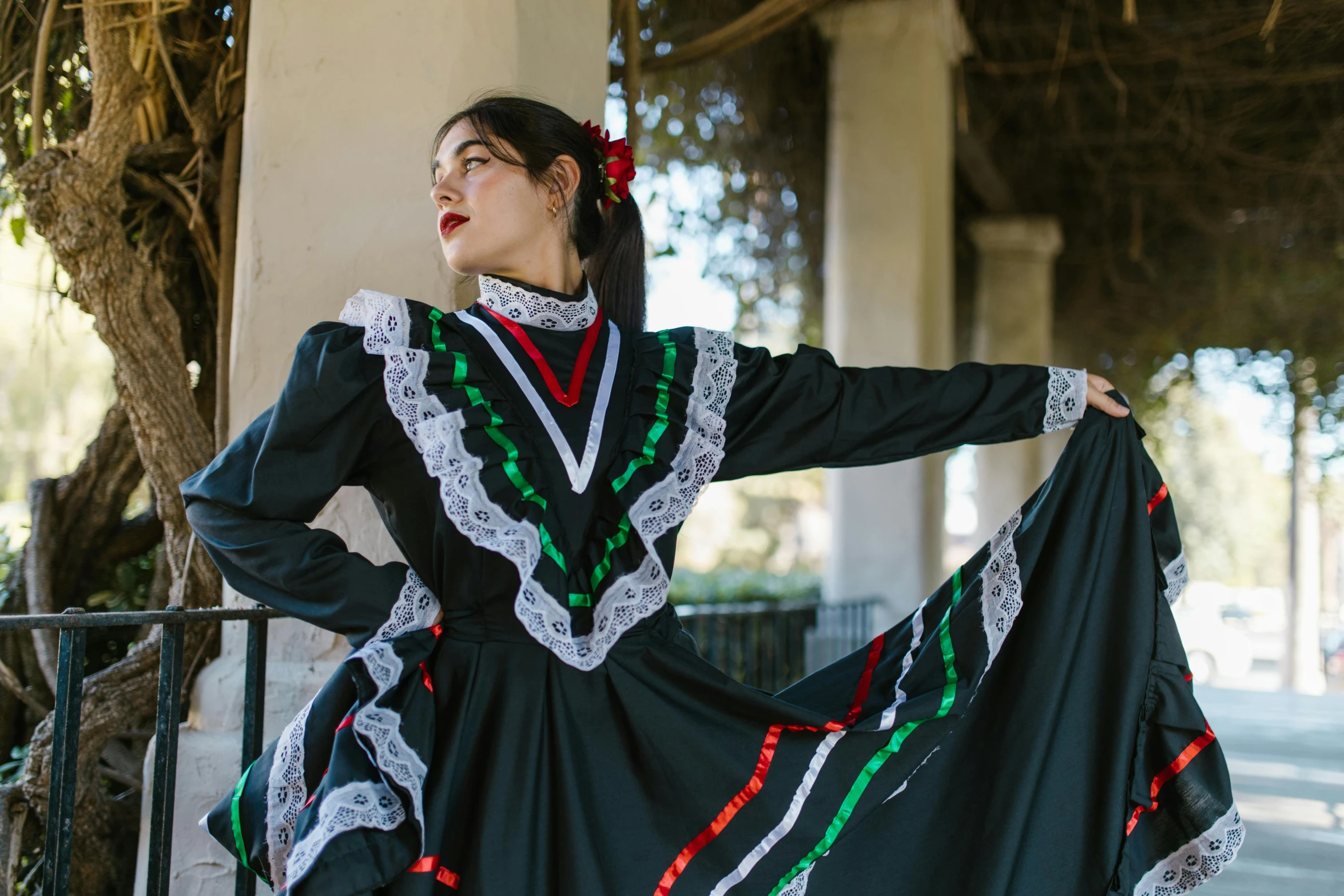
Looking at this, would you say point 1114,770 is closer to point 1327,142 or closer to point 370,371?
point 370,371

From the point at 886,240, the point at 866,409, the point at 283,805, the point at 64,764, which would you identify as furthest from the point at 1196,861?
the point at 886,240

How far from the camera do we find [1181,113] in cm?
589

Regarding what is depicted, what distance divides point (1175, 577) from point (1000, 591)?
0.28 m

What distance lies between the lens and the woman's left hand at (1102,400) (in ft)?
5.95

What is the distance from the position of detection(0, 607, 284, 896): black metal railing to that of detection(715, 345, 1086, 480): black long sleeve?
89 cm

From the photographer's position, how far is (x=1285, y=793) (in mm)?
4805

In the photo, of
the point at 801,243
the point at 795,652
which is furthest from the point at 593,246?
the point at 801,243

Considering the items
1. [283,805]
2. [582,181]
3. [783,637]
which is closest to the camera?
[283,805]

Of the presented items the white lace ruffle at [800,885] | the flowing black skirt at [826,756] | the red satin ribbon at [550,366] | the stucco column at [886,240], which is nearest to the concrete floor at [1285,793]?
the stucco column at [886,240]

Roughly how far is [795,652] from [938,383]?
3.41m

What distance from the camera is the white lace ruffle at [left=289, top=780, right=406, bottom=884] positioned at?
49.7 inches

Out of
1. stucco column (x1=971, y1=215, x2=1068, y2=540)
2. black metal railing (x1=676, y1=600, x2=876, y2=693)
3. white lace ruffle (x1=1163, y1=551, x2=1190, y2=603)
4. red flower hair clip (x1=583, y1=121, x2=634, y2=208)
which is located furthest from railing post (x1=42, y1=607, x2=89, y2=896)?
stucco column (x1=971, y1=215, x2=1068, y2=540)

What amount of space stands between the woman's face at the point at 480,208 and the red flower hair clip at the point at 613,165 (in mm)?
191

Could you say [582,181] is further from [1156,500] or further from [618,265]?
[1156,500]
